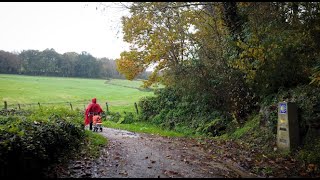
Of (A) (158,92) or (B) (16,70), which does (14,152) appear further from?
(B) (16,70)

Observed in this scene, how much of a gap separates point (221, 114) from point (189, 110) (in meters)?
4.61

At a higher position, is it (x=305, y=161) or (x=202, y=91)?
(x=202, y=91)

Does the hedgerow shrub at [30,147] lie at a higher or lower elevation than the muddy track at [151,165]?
higher

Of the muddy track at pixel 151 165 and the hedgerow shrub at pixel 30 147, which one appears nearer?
the hedgerow shrub at pixel 30 147

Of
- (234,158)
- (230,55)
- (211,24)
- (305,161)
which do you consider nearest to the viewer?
(305,161)

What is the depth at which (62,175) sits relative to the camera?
22.7 ft

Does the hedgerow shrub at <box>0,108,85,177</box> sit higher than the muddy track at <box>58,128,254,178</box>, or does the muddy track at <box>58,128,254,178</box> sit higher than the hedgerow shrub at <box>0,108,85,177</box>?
the hedgerow shrub at <box>0,108,85,177</box>

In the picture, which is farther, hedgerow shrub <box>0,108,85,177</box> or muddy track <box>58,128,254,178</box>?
muddy track <box>58,128,254,178</box>

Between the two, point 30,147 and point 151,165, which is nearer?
point 30,147

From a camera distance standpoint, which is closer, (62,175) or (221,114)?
(62,175)

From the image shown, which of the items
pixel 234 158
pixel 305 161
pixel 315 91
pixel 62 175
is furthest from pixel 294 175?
pixel 62 175

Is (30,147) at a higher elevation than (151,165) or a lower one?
higher

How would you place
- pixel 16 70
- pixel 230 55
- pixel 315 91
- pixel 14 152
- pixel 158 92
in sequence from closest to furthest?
pixel 14 152 → pixel 315 91 → pixel 230 55 → pixel 158 92 → pixel 16 70

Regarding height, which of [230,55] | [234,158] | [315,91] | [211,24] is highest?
[211,24]
